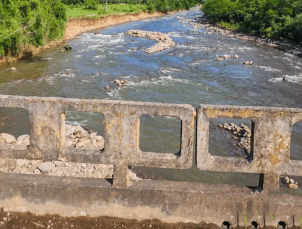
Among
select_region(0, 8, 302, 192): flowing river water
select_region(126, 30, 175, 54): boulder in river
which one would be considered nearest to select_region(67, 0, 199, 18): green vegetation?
select_region(126, 30, 175, 54): boulder in river

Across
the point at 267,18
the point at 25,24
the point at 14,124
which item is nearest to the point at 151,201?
the point at 14,124

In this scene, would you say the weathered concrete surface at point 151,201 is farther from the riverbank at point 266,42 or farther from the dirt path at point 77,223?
the riverbank at point 266,42

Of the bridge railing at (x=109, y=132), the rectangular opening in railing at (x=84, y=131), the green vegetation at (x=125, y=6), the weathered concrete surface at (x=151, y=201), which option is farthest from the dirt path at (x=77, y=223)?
the green vegetation at (x=125, y=6)

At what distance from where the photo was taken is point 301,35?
34094 millimetres

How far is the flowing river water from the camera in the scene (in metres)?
13.2

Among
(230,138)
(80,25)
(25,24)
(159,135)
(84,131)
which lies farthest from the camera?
(80,25)

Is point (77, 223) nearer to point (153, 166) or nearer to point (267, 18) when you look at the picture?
point (153, 166)

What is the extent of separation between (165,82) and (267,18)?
2616 cm

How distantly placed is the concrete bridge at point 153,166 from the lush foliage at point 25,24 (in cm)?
1963

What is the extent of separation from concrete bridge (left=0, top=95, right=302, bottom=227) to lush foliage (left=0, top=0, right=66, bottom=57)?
1963cm

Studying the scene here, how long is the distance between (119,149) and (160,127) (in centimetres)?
935

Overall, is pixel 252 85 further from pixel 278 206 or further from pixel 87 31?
pixel 87 31

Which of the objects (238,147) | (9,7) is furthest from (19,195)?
(9,7)

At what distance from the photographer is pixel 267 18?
1629 inches
